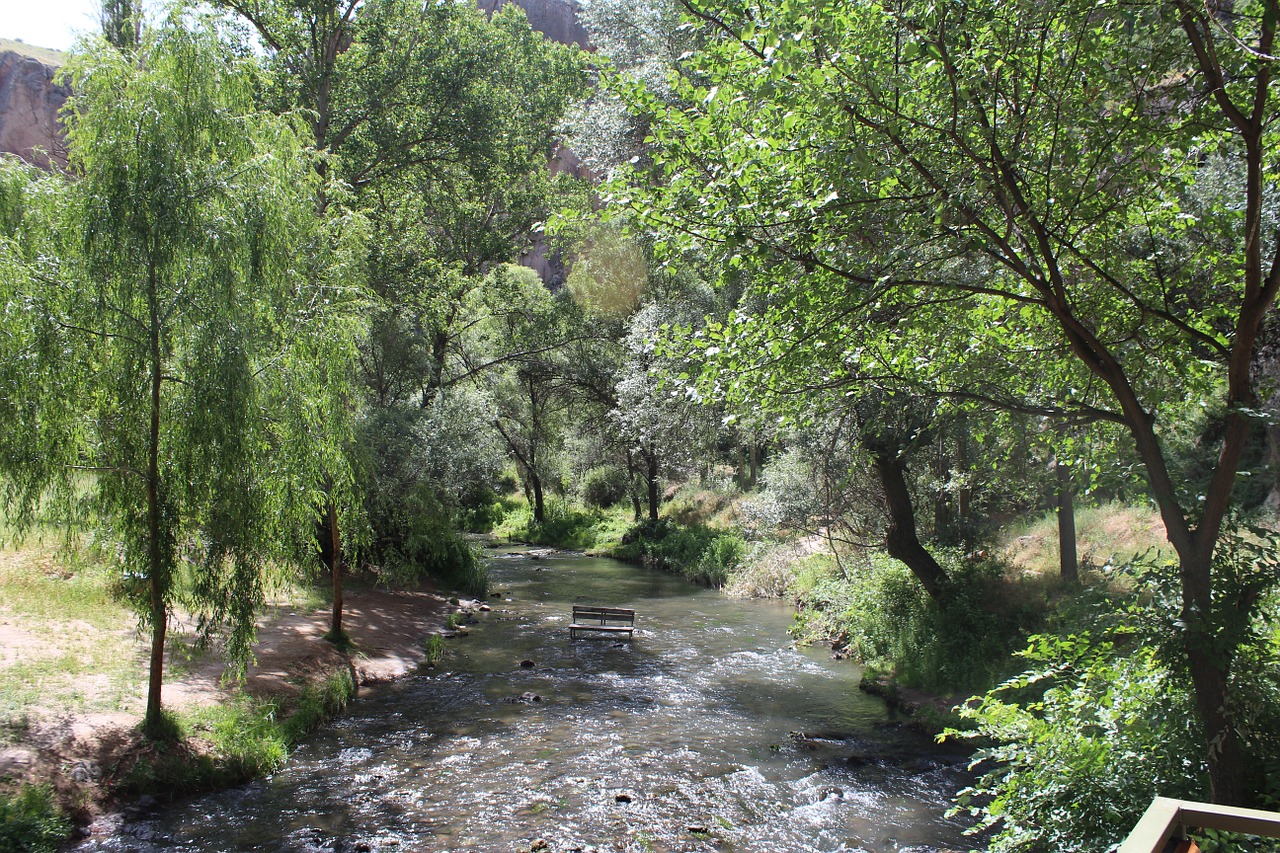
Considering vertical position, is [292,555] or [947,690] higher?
[292,555]

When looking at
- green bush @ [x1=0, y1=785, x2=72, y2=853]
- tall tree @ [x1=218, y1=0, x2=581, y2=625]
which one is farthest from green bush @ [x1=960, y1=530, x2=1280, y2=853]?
tall tree @ [x1=218, y1=0, x2=581, y2=625]

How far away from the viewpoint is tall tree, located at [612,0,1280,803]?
511cm

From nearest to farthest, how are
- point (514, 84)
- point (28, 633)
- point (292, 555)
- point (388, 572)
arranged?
point (292, 555), point (28, 633), point (388, 572), point (514, 84)

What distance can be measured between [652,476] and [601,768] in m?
23.2

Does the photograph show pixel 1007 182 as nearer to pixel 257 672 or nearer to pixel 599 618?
pixel 257 672

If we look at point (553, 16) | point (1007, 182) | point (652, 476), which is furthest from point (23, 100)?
point (1007, 182)

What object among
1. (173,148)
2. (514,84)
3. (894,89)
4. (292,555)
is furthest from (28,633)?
(514,84)

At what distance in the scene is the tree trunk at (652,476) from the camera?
109 ft

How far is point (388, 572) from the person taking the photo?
19.7 meters

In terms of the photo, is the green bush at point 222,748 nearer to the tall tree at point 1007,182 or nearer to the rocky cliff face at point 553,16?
the tall tree at point 1007,182

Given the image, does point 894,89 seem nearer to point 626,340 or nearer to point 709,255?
point 709,255

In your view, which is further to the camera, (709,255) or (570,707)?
(570,707)

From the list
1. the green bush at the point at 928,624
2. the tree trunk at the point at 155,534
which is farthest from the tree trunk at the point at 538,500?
the tree trunk at the point at 155,534

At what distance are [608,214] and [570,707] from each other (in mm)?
9933
